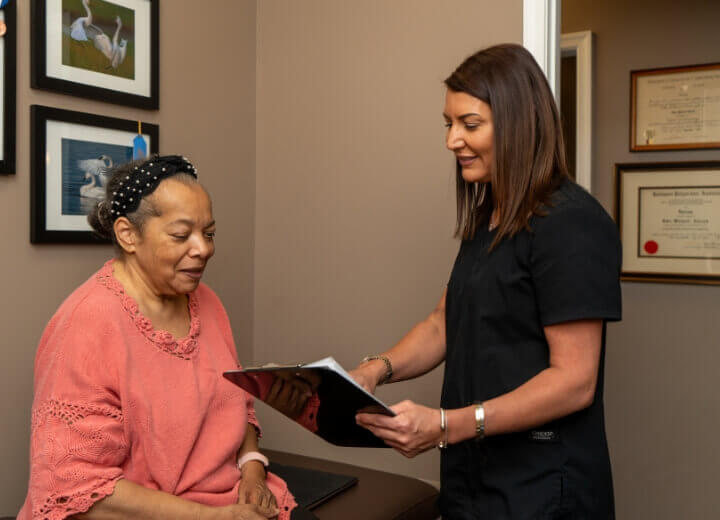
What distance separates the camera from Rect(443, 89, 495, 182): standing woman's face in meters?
1.56

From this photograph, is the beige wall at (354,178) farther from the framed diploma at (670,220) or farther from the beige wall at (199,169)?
the framed diploma at (670,220)

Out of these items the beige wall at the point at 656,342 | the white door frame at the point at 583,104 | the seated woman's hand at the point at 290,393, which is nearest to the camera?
the seated woman's hand at the point at 290,393

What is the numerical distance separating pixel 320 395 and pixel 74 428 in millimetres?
508

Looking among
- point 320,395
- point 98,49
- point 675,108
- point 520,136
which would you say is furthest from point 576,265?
point 675,108

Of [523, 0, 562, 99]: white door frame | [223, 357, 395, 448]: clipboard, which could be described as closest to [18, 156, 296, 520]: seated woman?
[223, 357, 395, 448]: clipboard

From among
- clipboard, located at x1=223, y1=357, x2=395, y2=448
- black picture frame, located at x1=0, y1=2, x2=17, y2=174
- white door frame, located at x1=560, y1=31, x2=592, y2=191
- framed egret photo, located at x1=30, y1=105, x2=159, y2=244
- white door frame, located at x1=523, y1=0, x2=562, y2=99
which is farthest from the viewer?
white door frame, located at x1=560, y1=31, x2=592, y2=191

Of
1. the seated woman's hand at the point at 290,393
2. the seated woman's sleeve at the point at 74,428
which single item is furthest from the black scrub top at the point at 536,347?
the seated woman's sleeve at the point at 74,428

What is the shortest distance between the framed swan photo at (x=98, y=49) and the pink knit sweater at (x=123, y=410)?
83 cm

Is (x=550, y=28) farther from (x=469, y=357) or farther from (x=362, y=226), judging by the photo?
(x=469, y=357)

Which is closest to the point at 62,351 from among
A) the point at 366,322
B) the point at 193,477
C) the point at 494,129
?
the point at 193,477

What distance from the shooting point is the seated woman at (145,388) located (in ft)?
4.91

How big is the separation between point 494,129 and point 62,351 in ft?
3.40

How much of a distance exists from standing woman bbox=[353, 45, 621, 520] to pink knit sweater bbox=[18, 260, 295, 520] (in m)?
0.46

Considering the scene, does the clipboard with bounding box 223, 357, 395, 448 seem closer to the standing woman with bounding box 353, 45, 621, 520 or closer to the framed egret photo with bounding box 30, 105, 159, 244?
the standing woman with bounding box 353, 45, 621, 520
